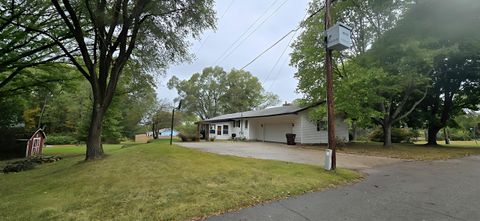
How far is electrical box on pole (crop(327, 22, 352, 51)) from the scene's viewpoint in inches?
318

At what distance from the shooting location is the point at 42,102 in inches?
1539

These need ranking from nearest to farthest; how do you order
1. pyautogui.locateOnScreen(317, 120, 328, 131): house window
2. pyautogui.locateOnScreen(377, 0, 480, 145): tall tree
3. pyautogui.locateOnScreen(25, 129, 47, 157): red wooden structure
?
pyautogui.locateOnScreen(377, 0, 480, 145): tall tree
pyautogui.locateOnScreen(25, 129, 47, 157): red wooden structure
pyautogui.locateOnScreen(317, 120, 328, 131): house window

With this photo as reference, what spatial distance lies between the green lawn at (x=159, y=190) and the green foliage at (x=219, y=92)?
39021mm

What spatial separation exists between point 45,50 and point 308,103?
17053 mm

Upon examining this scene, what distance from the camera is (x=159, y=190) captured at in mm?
Answer: 5871

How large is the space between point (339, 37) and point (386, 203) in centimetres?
511

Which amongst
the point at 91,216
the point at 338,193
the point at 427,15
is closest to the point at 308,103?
the point at 427,15

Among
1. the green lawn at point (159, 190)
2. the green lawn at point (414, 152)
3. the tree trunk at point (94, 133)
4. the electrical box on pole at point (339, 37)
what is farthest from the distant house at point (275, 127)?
the tree trunk at point (94, 133)

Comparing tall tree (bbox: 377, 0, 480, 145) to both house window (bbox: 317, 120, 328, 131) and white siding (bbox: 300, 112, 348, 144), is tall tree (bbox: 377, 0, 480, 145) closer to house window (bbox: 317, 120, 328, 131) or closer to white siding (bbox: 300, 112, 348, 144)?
house window (bbox: 317, 120, 328, 131)

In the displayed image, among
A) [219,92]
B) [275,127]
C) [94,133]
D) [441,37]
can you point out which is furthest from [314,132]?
[219,92]

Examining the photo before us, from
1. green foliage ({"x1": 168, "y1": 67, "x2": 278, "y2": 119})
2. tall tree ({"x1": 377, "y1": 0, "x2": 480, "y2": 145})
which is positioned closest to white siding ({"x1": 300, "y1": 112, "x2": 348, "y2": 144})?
tall tree ({"x1": 377, "y1": 0, "x2": 480, "y2": 145})

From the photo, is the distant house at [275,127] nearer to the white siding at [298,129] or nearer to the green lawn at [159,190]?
the white siding at [298,129]

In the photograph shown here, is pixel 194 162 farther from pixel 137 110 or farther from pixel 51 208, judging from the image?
pixel 137 110

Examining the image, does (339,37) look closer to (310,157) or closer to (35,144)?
(310,157)
